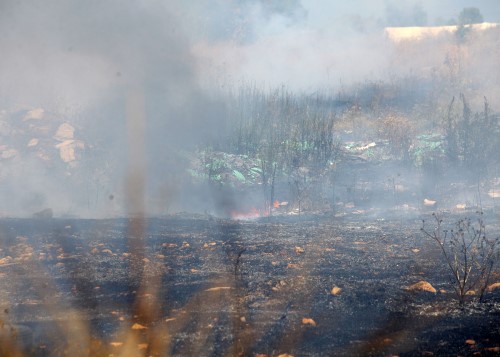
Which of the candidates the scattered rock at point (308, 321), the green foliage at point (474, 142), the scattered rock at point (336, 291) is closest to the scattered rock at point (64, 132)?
the scattered rock at point (336, 291)

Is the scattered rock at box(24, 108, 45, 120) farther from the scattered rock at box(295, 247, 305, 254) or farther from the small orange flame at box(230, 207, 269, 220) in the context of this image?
the scattered rock at box(295, 247, 305, 254)

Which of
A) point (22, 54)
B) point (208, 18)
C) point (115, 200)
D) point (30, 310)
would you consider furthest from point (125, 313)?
point (208, 18)

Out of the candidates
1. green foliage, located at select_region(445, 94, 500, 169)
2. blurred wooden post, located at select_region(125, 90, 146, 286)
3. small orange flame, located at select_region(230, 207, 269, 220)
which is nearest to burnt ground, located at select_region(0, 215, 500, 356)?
blurred wooden post, located at select_region(125, 90, 146, 286)

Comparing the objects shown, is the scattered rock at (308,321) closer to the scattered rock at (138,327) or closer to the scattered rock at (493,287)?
the scattered rock at (138,327)

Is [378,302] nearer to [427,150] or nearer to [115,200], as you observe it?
[115,200]

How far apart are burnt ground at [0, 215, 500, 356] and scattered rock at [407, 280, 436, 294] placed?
8 centimetres

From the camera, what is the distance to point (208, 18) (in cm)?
1811

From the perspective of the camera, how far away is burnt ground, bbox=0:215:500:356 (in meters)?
3.33

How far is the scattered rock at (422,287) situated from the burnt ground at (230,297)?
0.08 metres

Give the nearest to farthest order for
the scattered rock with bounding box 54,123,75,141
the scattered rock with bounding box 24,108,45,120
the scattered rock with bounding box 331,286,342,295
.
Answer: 1. the scattered rock with bounding box 331,286,342,295
2. the scattered rock with bounding box 54,123,75,141
3. the scattered rock with bounding box 24,108,45,120

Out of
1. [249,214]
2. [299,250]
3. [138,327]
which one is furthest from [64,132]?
[138,327]

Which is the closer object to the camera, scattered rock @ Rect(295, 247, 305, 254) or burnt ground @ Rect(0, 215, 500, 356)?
burnt ground @ Rect(0, 215, 500, 356)

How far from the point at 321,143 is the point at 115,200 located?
560 cm

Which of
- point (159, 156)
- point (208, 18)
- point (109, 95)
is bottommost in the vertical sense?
point (159, 156)
